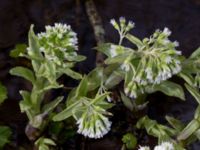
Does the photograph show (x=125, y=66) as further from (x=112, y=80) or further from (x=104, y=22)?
(x=104, y=22)

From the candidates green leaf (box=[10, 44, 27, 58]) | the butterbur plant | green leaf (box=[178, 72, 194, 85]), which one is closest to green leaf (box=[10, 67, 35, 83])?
the butterbur plant

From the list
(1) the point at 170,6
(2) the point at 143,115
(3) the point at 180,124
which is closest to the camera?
(3) the point at 180,124

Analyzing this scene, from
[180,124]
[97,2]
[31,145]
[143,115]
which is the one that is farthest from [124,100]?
[97,2]

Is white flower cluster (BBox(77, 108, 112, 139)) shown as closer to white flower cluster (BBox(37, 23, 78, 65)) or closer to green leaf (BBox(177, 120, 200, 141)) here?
white flower cluster (BBox(37, 23, 78, 65))

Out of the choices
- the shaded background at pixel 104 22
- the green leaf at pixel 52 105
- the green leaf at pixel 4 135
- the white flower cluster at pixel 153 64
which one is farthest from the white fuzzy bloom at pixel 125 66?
the green leaf at pixel 4 135

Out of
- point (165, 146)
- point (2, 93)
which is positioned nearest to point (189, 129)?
point (165, 146)

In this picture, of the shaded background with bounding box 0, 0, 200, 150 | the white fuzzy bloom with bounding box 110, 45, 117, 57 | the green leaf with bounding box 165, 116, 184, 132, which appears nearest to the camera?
the white fuzzy bloom with bounding box 110, 45, 117, 57

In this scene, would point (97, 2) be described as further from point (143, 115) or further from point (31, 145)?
point (31, 145)
